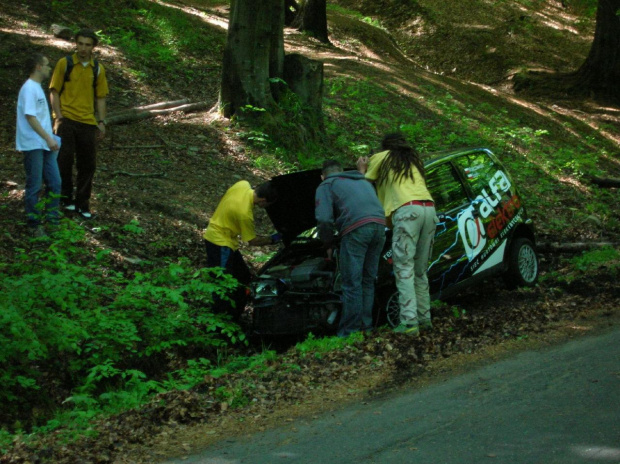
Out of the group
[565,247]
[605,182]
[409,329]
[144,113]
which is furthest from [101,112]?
[605,182]

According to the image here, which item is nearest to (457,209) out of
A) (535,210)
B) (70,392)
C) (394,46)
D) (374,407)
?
(374,407)

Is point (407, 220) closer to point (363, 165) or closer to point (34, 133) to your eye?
point (363, 165)

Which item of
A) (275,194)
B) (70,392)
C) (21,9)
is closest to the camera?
(70,392)

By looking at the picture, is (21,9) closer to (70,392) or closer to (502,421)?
(70,392)

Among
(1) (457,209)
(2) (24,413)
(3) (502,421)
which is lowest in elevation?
(2) (24,413)

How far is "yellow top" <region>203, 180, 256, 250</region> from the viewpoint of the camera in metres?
8.43

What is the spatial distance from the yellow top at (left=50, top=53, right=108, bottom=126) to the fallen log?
3.50m

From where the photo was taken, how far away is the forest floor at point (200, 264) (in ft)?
19.1

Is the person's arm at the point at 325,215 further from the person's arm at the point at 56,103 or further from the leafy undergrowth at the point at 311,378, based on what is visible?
the person's arm at the point at 56,103

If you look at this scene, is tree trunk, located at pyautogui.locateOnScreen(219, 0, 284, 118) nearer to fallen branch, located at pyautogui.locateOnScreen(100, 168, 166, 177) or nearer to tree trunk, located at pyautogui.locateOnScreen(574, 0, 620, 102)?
fallen branch, located at pyautogui.locateOnScreen(100, 168, 166, 177)

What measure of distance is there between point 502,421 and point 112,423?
298 cm

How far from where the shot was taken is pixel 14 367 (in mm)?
6555

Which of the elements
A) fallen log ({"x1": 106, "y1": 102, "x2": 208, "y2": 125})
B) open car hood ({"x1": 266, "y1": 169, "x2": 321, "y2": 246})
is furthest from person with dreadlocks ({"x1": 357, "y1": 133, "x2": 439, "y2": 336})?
fallen log ({"x1": 106, "y1": 102, "x2": 208, "y2": 125})

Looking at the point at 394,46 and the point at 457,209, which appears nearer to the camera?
the point at 457,209
